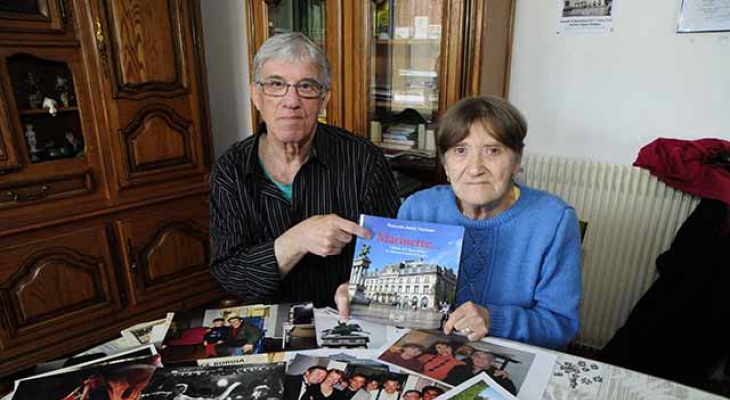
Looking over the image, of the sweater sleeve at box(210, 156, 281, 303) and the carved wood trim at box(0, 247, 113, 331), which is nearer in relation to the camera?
the sweater sleeve at box(210, 156, 281, 303)

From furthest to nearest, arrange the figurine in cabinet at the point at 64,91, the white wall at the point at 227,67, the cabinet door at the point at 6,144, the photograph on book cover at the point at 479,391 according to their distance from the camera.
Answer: the white wall at the point at 227,67 → the figurine in cabinet at the point at 64,91 → the cabinet door at the point at 6,144 → the photograph on book cover at the point at 479,391

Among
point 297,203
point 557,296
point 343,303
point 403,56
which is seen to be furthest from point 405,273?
point 403,56

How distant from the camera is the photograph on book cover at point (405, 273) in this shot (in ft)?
3.05

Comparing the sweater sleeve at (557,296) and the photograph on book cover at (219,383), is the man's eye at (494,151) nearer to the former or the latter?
the sweater sleeve at (557,296)

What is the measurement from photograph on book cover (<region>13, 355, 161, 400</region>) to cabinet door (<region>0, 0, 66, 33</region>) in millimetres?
1584

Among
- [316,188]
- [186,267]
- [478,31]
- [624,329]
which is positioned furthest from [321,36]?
[624,329]

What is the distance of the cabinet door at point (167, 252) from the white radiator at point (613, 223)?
176cm

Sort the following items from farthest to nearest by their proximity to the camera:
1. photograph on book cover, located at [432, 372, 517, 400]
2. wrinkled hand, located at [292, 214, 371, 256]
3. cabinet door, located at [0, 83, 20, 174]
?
1. cabinet door, located at [0, 83, 20, 174]
2. wrinkled hand, located at [292, 214, 371, 256]
3. photograph on book cover, located at [432, 372, 517, 400]

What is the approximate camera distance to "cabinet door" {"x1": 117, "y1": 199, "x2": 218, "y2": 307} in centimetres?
227

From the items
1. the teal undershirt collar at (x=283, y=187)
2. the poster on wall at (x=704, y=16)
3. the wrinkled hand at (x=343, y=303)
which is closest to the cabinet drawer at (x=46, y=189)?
the teal undershirt collar at (x=283, y=187)

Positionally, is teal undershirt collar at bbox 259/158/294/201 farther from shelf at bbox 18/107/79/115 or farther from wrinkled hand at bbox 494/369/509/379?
shelf at bbox 18/107/79/115

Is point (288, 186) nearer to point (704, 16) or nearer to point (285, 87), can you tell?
point (285, 87)

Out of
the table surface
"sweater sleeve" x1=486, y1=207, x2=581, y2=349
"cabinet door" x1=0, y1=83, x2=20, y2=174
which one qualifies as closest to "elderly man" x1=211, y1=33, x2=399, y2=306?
"sweater sleeve" x1=486, y1=207, x2=581, y2=349

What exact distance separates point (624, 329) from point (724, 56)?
44.2 inches
